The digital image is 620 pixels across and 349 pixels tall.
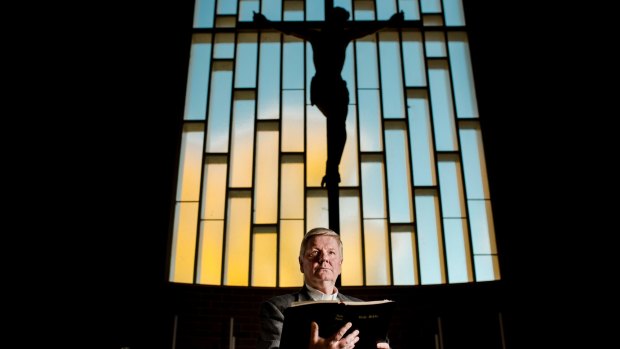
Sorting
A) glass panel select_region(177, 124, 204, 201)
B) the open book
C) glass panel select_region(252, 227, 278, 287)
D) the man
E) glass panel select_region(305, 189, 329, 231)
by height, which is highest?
glass panel select_region(177, 124, 204, 201)

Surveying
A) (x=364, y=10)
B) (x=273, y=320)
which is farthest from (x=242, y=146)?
(x=273, y=320)

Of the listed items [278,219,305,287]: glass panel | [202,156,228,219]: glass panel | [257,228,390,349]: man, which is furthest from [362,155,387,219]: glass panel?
[257,228,390,349]: man

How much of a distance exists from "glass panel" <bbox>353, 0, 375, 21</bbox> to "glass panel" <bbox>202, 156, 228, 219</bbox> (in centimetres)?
232

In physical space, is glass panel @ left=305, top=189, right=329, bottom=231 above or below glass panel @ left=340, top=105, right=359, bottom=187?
below

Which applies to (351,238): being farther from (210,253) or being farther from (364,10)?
(364,10)

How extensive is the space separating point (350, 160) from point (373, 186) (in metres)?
0.37

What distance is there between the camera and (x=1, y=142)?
4191 mm

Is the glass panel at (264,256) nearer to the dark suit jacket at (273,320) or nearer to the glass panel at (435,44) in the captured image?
the glass panel at (435,44)

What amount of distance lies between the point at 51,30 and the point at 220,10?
2183 millimetres

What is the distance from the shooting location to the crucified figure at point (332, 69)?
13.6 feet

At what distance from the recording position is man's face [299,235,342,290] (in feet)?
7.23

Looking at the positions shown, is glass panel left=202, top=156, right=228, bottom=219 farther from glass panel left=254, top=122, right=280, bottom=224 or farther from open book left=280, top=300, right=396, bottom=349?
open book left=280, top=300, right=396, bottom=349

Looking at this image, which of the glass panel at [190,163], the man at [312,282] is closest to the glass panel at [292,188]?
the glass panel at [190,163]

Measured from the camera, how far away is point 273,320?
2.14 meters
